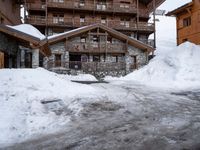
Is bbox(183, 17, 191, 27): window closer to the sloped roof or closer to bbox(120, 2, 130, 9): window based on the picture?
the sloped roof

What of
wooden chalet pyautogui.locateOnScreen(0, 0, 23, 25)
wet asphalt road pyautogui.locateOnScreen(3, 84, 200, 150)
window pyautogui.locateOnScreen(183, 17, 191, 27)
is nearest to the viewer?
wet asphalt road pyautogui.locateOnScreen(3, 84, 200, 150)

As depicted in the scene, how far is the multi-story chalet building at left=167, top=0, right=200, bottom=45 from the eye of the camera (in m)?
30.2

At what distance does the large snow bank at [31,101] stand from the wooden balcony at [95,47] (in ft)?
56.4

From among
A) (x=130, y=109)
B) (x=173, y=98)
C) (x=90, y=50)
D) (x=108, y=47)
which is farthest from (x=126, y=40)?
(x=130, y=109)

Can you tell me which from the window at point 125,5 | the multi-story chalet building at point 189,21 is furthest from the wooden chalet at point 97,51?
the window at point 125,5

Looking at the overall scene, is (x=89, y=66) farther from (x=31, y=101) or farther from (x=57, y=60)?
(x=31, y=101)

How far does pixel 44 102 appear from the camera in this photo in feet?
40.5

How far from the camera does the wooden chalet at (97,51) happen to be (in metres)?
31.2

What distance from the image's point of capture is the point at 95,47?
33875mm

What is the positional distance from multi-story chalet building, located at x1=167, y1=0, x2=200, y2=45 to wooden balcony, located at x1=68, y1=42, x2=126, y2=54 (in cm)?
696

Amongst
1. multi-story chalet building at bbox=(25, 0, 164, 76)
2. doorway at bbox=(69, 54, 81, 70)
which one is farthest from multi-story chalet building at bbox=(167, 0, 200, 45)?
doorway at bbox=(69, 54, 81, 70)

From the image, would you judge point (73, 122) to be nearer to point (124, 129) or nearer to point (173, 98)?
point (124, 129)

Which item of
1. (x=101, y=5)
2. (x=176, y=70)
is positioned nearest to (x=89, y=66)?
(x=176, y=70)

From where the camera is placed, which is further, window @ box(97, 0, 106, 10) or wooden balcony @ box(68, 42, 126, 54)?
window @ box(97, 0, 106, 10)
